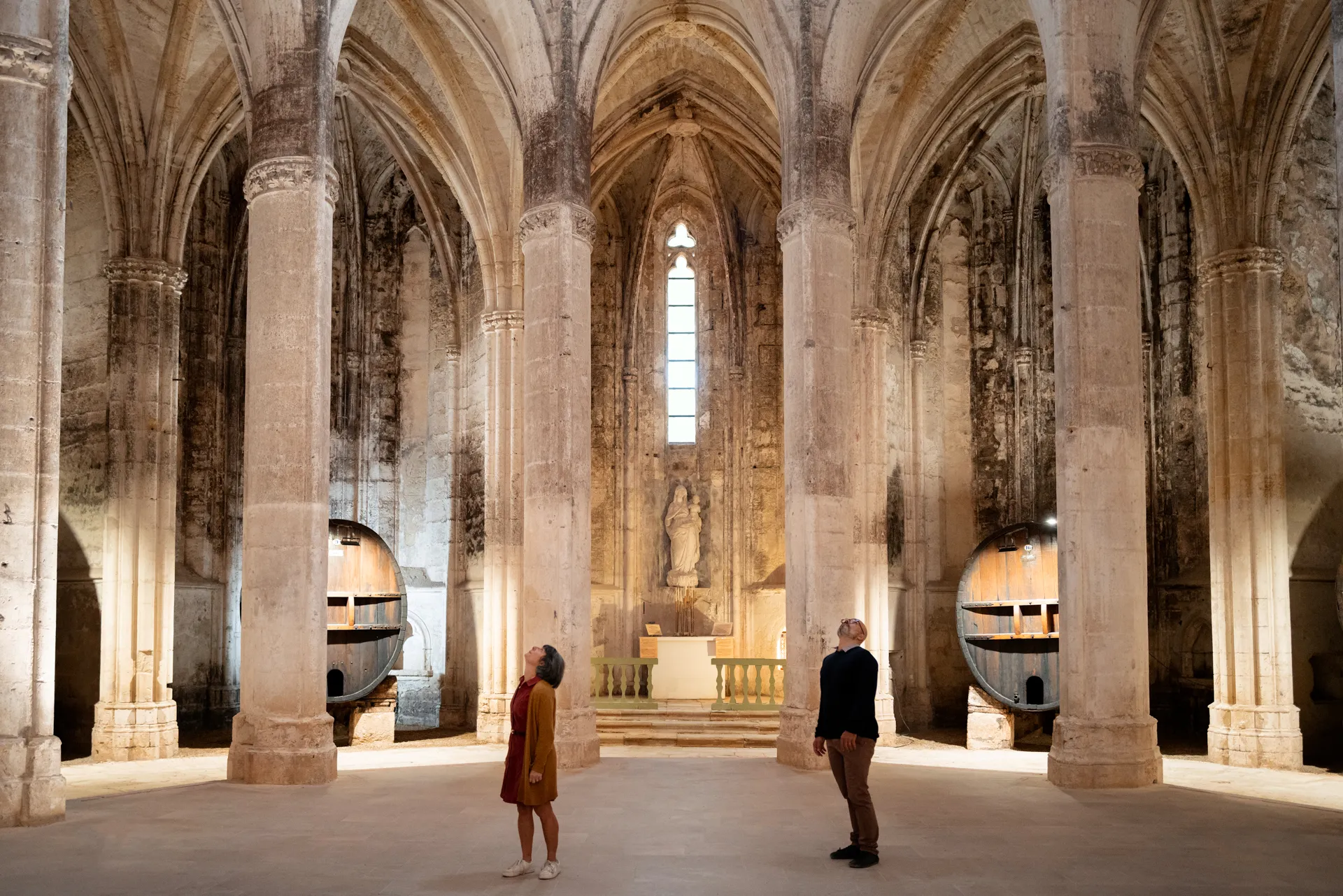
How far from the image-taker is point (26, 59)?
1050cm

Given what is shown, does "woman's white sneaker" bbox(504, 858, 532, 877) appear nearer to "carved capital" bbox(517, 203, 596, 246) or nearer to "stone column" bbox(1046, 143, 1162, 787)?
"stone column" bbox(1046, 143, 1162, 787)

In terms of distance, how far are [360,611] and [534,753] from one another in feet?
39.7

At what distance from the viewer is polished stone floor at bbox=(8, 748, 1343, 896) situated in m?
7.78

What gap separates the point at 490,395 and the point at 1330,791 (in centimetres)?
1239

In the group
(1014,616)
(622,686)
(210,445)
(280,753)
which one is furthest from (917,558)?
(280,753)

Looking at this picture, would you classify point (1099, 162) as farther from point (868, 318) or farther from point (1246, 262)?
point (868, 318)

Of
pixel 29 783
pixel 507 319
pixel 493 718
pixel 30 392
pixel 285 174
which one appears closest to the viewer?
pixel 29 783

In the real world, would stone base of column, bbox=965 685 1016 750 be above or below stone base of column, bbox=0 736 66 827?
below

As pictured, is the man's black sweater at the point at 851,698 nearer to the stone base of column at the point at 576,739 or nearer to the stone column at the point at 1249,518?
the stone base of column at the point at 576,739

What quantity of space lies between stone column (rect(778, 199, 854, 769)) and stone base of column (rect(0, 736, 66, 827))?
7.53 m

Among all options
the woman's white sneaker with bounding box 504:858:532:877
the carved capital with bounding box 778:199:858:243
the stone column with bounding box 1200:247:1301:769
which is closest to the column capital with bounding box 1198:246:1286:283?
the stone column with bounding box 1200:247:1301:769

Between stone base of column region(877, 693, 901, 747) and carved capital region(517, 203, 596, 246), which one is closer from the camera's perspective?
carved capital region(517, 203, 596, 246)

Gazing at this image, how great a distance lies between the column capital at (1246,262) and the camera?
16.7 m

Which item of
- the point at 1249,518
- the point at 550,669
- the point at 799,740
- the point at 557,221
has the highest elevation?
the point at 557,221
